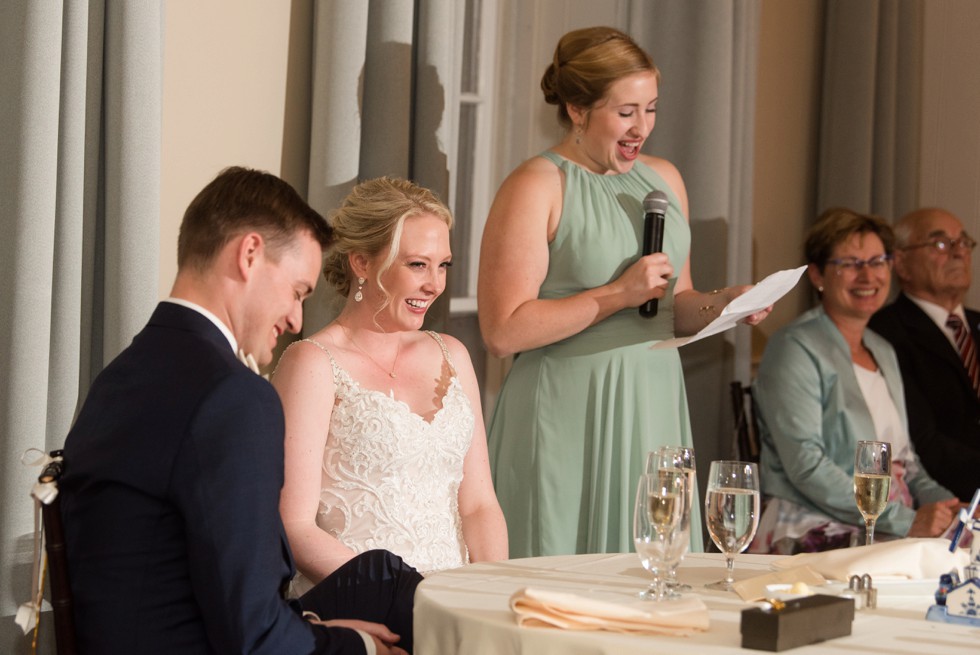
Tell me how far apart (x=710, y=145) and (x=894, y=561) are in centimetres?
257

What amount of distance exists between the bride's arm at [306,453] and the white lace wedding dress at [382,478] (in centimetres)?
4

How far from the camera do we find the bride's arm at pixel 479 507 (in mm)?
2584

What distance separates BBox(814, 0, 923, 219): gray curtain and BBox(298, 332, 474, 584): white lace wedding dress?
3039 mm

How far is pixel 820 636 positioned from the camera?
59.1 inches

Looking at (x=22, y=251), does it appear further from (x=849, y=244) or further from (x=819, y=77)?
(x=819, y=77)

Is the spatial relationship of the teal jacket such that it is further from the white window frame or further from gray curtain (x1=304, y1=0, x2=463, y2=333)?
gray curtain (x1=304, y1=0, x2=463, y2=333)

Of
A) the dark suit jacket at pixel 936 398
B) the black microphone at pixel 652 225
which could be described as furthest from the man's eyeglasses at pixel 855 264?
the black microphone at pixel 652 225

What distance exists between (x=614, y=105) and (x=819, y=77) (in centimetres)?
244

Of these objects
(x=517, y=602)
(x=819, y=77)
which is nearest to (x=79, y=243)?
(x=517, y=602)

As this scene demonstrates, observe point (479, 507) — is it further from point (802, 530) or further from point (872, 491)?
point (802, 530)

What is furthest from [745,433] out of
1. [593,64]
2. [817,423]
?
[593,64]

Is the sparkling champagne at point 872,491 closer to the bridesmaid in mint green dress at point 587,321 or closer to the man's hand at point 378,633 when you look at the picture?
the man's hand at point 378,633

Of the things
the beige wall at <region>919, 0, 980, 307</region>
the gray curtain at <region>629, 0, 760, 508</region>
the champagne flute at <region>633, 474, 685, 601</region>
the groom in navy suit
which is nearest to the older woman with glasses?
the gray curtain at <region>629, 0, 760, 508</region>

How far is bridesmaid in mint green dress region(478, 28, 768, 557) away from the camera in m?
3.05
